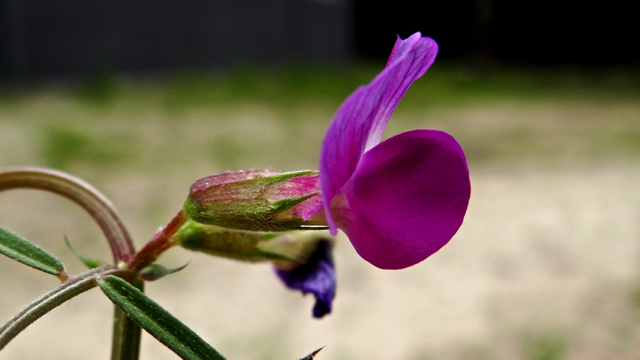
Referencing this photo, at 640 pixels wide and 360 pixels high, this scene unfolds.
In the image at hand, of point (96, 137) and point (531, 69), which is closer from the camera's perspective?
point (96, 137)

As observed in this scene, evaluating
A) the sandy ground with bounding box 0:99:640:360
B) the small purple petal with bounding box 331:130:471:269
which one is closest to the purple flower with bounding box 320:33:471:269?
the small purple petal with bounding box 331:130:471:269

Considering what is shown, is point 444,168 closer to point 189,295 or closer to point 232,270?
point 189,295

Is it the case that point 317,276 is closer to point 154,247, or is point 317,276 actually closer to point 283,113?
point 154,247

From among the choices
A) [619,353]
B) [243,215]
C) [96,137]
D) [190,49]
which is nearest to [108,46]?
[190,49]

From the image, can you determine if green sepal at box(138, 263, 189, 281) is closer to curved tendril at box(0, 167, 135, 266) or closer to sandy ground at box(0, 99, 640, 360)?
curved tendril at box(0, 167, 135, 266)

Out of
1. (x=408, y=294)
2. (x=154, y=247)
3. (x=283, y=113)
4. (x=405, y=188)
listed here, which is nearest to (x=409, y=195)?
(x=405, y=188)

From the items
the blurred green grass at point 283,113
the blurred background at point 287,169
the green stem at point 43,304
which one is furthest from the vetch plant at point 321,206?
the blurred green grass at point 283,113
